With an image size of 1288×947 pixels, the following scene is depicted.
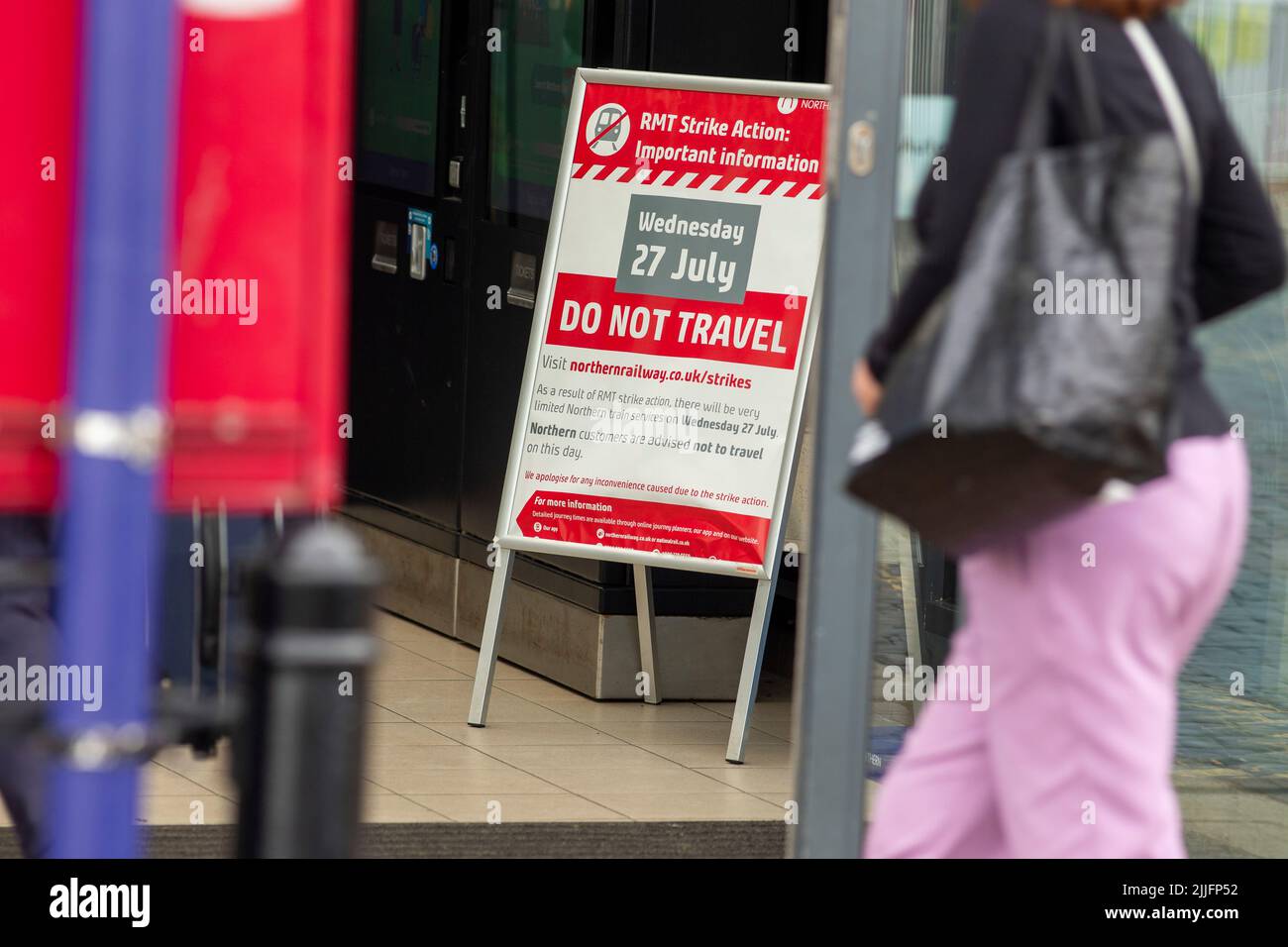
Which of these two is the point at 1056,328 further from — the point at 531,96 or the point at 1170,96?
the point at 531,96

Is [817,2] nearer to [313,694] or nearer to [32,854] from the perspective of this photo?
[32,854]

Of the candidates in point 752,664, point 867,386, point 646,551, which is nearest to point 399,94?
point 646,551

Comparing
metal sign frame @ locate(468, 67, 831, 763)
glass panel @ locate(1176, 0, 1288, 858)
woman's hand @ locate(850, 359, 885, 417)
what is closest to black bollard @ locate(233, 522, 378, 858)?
woman's hand @ locate(850, 359, 885, 417)

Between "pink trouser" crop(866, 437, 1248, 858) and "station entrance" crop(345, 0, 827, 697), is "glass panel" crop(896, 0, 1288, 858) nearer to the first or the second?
"station entrance" crop(345, 0, 827, 697)

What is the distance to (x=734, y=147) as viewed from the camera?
5762 millimetres

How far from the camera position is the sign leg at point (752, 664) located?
18.8 feet

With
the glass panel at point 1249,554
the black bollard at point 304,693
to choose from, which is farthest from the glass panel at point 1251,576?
the black bollard at point 304,693

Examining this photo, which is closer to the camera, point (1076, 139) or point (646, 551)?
point (1076, 139)

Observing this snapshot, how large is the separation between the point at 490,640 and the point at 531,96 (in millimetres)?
1745

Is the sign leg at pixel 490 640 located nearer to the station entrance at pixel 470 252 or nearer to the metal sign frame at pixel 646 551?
the metal sign frame at pixel 646 551

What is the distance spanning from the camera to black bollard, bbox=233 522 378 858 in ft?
6.00

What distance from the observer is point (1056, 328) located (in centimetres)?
241

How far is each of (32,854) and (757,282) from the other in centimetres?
279

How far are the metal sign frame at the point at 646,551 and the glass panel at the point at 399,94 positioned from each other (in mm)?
1415
